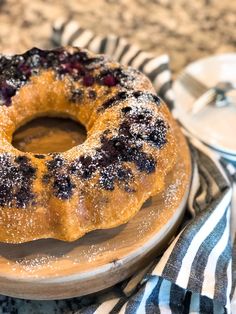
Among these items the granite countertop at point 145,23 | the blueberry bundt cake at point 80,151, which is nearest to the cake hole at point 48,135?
the blueberry bundt cake at point 80,151

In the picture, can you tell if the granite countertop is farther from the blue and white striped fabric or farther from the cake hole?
the blue and white striped fabric

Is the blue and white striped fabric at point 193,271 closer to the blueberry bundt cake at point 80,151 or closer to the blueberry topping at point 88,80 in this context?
the blueberry bundt cake at point 80,151

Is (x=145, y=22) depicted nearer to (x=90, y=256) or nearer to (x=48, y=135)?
(x=48, y=135)

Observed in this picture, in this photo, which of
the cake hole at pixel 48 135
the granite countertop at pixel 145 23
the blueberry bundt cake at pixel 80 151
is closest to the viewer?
the blueberry bundt cake at pixel 80 151

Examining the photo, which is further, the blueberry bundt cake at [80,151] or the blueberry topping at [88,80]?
the blueberry topping at [88,80]

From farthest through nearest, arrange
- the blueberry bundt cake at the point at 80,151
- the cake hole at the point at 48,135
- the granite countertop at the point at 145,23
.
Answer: the granite countertop at the point at 145,23, the cake hole at the point at 48,135, the blueberry bundt cake at the point at 80,151

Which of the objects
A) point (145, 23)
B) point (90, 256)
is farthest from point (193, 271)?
point (145, 23)
